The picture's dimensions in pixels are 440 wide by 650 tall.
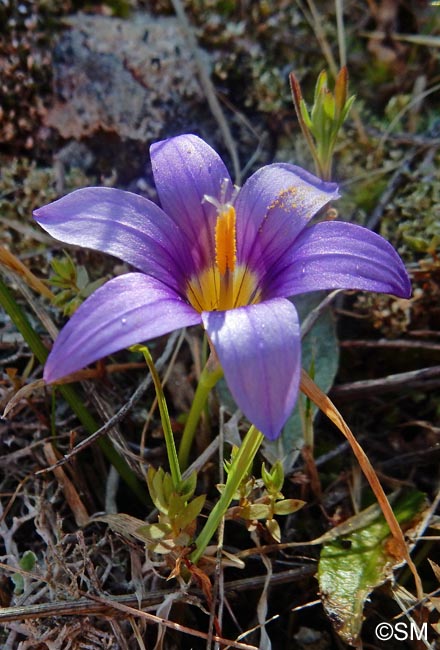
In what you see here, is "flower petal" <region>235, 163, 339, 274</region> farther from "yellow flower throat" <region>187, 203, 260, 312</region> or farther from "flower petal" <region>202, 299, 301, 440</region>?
"flower petal" <region>202, 299, 301, 440</region>

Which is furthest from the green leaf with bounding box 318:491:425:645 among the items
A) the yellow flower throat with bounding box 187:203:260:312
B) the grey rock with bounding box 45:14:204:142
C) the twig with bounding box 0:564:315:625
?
the grey rock with bounding box 45:14:204:142

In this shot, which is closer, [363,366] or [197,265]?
[197,265]

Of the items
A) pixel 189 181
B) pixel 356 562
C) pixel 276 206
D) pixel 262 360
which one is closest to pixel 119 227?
pixel 189 181

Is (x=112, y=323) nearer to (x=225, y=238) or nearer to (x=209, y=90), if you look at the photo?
(x=225, y=238)

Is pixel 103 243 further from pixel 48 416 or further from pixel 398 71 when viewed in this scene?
pixel 398 71

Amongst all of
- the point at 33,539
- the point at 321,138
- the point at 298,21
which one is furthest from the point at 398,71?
the point at 33,539
